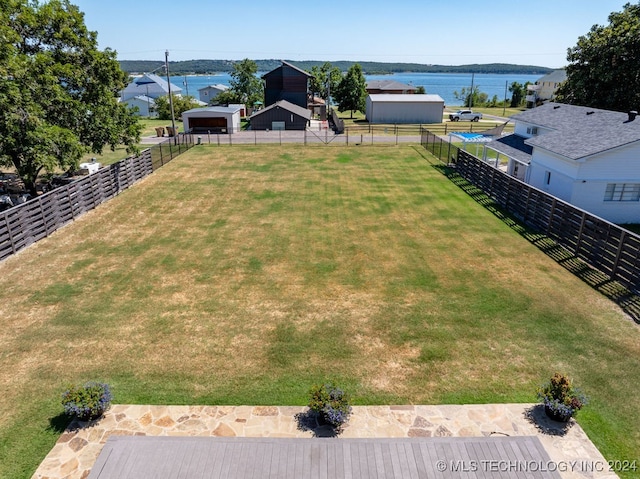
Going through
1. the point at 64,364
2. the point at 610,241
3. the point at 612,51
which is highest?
the point at 612,51

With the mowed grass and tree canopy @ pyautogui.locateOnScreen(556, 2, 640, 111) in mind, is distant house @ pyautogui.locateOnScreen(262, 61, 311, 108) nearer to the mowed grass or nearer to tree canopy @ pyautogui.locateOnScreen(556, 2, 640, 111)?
tree canopy @ pyautogui.locateOnScreen(556, 2, 640, 111)

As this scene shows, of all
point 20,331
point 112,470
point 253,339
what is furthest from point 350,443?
point 20,331

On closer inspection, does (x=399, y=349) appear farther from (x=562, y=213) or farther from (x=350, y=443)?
(x=562, y=213)

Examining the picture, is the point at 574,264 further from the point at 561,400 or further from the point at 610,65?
the point at 610,65

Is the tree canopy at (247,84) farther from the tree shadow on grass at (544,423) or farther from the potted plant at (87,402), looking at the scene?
the tree shadow on grass at (544,423)

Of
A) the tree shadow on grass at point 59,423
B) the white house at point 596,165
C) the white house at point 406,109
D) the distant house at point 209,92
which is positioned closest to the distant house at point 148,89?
the distant house at point 209,92

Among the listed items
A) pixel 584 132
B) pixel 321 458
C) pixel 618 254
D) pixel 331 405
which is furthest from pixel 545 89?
pixel 321 458

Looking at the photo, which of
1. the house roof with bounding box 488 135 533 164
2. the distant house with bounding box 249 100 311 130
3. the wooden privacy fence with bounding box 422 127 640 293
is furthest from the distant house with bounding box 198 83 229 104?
the wooden privacy fence with bounding box 422 127 640 293
